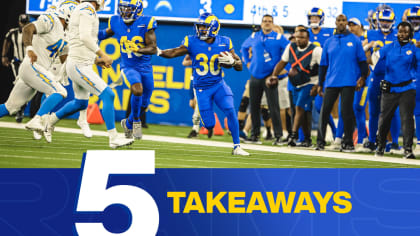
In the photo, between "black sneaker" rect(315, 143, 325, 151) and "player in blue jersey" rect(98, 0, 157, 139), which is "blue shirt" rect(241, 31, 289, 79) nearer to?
"black sneaker" rect(315, 143, 325, 151)

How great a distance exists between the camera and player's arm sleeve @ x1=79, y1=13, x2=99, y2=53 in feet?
30.3

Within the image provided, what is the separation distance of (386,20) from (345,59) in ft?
3.22

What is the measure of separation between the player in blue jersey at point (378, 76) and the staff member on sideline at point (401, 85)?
0.62 meters

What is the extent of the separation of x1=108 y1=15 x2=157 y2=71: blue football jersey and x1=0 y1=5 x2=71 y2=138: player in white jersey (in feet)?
2.63

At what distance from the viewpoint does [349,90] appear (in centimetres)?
1112

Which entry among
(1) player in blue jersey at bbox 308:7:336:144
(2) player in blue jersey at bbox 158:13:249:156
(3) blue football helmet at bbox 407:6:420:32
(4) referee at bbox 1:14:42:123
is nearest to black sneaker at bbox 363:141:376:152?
(1) player in blue jersey at bbox 308:7:336:144

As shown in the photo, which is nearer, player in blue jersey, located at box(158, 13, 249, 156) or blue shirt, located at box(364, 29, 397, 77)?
player in blue jersey, located at box(158, 13, 249, 156)

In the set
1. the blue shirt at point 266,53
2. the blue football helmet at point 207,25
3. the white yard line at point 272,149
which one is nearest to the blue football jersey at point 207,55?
the blue football helmet at point 207,25

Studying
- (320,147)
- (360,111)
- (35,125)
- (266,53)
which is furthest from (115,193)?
(360,111)

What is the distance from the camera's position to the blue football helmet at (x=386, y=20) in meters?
11.3

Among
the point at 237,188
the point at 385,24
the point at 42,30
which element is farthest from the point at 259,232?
the point at 385,24

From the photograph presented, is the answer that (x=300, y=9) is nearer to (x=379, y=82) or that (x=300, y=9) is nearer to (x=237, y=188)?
(x=379, y=82)

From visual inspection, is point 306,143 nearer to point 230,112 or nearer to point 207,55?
point 230,112

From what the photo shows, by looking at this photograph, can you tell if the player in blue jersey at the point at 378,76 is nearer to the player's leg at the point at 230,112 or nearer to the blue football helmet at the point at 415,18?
the blue football helmet at the point at 415,18
